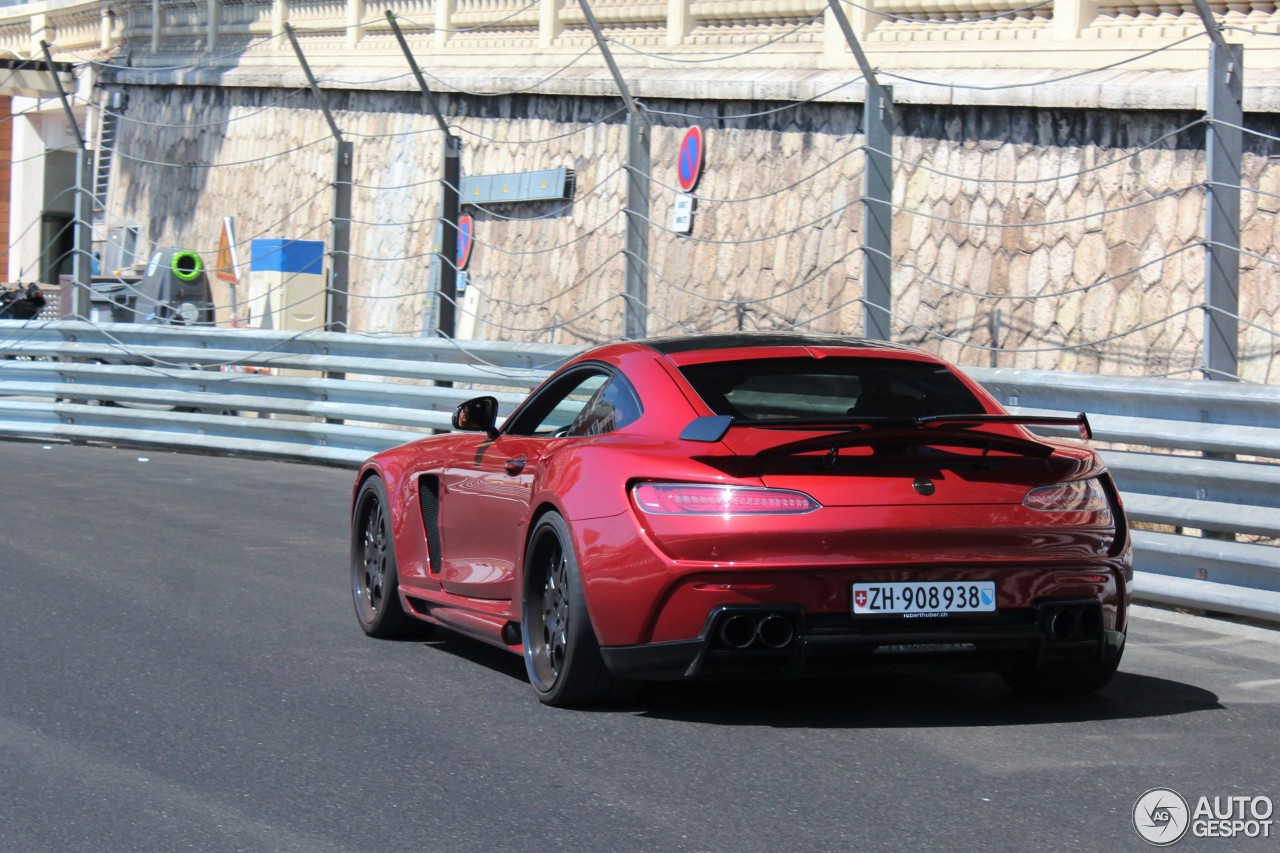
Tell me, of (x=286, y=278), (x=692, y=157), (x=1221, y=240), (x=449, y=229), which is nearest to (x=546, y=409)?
(x=1221, y=240)

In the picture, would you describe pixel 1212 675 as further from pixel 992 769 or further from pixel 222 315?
pixel 222 315

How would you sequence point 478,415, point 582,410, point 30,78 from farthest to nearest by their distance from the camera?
point 30,78 → point 478,415 → point 582,410

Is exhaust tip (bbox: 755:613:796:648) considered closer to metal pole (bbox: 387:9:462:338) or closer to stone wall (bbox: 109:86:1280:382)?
stone wall (bbox: 109:86:1280:382)

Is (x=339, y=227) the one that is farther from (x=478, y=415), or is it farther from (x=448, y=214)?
(x=478, y=415)

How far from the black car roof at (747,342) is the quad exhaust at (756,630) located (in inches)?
47.9

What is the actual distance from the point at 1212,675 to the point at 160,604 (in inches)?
177

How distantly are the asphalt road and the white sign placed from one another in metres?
8.61

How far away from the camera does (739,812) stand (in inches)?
191

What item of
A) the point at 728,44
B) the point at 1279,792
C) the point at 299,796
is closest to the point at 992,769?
the point at 1279,792

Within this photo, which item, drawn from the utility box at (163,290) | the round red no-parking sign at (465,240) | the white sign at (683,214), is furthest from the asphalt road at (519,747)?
the utility box at (163,290)

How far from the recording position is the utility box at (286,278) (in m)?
22.8

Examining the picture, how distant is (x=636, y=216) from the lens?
13.4 metres

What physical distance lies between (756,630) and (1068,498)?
1122 millimetres

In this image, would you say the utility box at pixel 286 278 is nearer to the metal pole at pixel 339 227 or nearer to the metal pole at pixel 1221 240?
the metal pole at pixel 339 227
